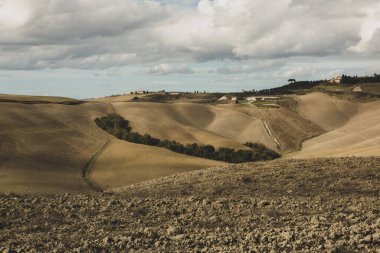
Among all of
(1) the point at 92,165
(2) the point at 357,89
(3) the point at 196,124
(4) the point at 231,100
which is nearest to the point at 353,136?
(3) the point at 196,124

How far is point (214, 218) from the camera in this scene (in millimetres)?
14023

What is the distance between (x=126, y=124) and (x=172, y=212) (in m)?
93.3

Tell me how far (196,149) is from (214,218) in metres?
77.5

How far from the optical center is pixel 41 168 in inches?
2336

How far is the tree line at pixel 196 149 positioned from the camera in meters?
89.9

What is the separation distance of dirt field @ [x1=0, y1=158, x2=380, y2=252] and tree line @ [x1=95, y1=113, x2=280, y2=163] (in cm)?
6771

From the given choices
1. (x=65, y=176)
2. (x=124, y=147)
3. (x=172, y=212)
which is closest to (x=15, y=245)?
(x=172, y=212)

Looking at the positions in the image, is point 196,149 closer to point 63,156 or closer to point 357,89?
point 63,156

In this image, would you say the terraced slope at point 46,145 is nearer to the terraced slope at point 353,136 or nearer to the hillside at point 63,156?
the hillside at point 63,156

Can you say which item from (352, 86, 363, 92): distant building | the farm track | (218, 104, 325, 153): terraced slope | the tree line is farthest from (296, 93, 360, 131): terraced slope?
the farm track

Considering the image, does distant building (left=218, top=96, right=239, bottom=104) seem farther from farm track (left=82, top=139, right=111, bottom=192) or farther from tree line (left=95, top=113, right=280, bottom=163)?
farm track (left=82, top=139, right=111, bottom=192)

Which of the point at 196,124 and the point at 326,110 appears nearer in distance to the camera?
the point at 196,124

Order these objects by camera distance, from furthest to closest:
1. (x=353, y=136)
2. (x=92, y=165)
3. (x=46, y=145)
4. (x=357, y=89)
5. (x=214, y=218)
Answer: (x=357, y=89) < (x=353, y=136) < (x=46, y=145) < (x=92, y=165) < (x=214, y=218)

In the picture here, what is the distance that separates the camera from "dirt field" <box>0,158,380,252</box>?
37.1ft
